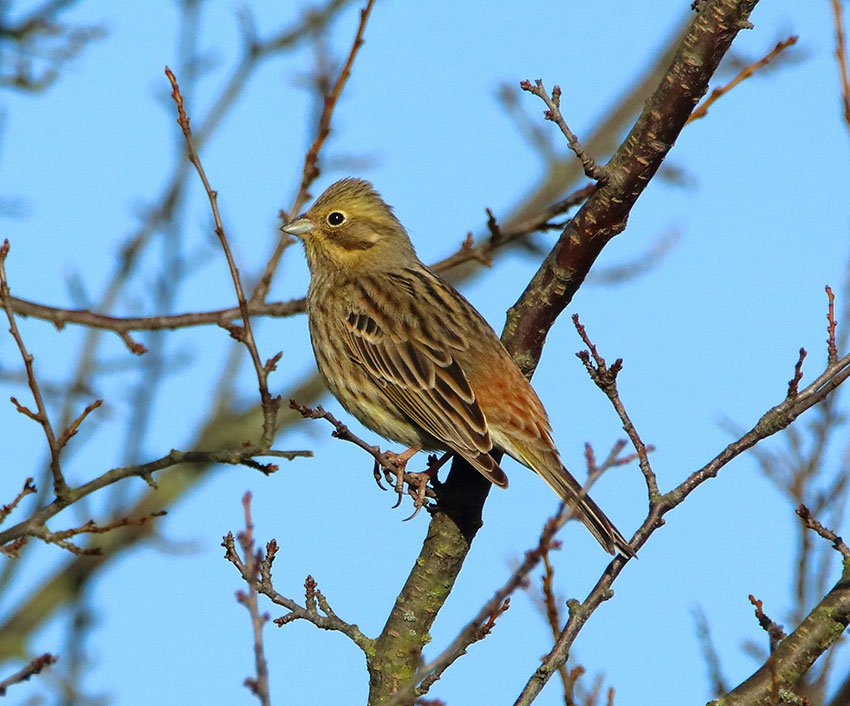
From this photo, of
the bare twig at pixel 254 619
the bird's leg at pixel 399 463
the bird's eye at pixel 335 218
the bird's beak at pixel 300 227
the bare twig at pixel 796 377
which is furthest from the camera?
the bird's eye at pixel 335 218

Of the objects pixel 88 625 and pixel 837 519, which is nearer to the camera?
pixel 837 519

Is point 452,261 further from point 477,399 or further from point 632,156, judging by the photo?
point 632,156

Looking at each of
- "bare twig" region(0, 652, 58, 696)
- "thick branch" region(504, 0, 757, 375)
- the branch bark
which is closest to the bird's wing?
the branch bark

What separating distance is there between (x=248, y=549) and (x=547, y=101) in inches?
97.6

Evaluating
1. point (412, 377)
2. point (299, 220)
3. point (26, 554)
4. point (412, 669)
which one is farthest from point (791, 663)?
point (26, 554)

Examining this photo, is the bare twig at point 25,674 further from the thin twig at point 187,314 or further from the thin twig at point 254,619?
the thin twig at point 187,314

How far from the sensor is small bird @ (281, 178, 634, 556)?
6.64 metres

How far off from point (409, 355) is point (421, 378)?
0.66 ft

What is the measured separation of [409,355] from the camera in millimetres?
7121

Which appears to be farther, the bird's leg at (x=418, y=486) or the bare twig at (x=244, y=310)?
the bird's leg at (x=418, y=486)

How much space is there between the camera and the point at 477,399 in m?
6.80

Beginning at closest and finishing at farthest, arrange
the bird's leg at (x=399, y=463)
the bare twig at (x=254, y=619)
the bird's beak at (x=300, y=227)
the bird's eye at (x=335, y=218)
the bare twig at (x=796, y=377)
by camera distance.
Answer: the bare twig at (x=254, y=619) → the bare twig at (x=796, y=377) → the bird's leg at (x=399, y=463) → the bird's beak at (x=300, y=227) → the bird's eye at (x=335, y=218)

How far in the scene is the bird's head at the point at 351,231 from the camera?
8094 mm

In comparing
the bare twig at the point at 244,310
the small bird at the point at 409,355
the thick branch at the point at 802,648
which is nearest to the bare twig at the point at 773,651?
the thick branch at the point at 802,648
